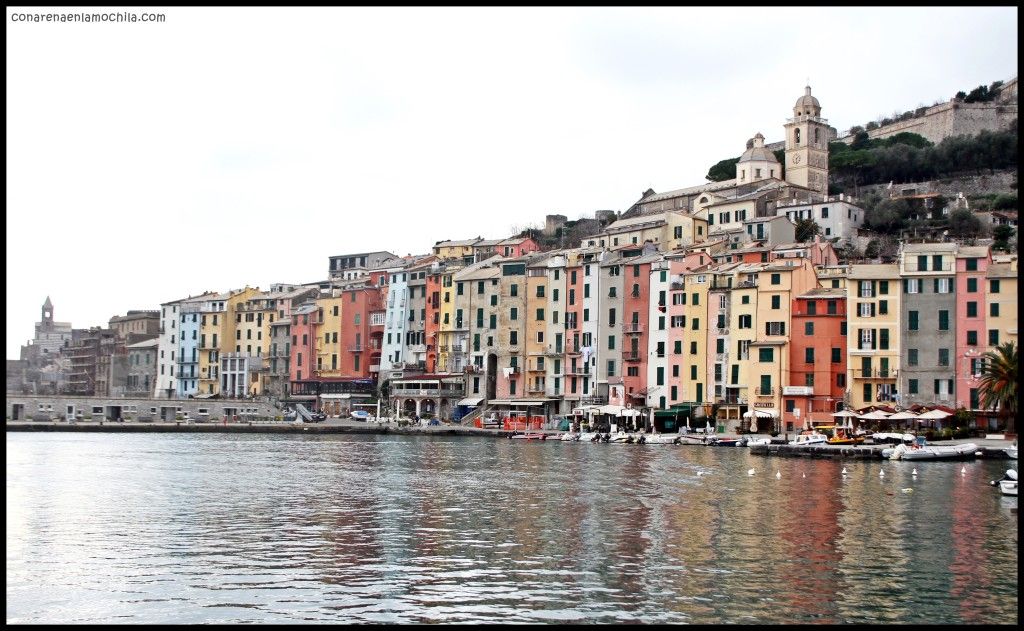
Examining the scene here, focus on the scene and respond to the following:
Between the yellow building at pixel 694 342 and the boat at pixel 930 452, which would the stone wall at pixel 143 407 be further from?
the boat at pixel 930 452

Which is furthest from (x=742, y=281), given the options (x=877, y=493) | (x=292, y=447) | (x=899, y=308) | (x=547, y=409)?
(x=877, y=493)

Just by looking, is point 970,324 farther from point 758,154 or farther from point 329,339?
point 329,339

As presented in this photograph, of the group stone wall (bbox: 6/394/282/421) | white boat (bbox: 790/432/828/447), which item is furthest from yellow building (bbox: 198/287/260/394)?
white boat (bbox: 790/432/828/447)

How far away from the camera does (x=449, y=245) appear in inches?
4213

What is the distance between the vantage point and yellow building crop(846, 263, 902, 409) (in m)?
65.0

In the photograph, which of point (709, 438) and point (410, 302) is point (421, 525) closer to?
point (709, 438)

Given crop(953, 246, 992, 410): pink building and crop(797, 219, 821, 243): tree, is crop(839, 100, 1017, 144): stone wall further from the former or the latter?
crop(953, 246, 992, 410): pink building

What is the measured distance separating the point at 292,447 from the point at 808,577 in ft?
161

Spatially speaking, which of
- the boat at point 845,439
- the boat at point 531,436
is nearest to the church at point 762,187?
the boat at point 531,436

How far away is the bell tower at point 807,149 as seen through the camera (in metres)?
110

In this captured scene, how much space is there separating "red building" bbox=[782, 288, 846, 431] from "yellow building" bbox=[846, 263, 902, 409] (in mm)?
1565

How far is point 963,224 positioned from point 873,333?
1290 inches

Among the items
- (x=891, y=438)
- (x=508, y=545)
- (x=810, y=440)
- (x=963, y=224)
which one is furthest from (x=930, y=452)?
(x=963, y=224)

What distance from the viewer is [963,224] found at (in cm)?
9262
